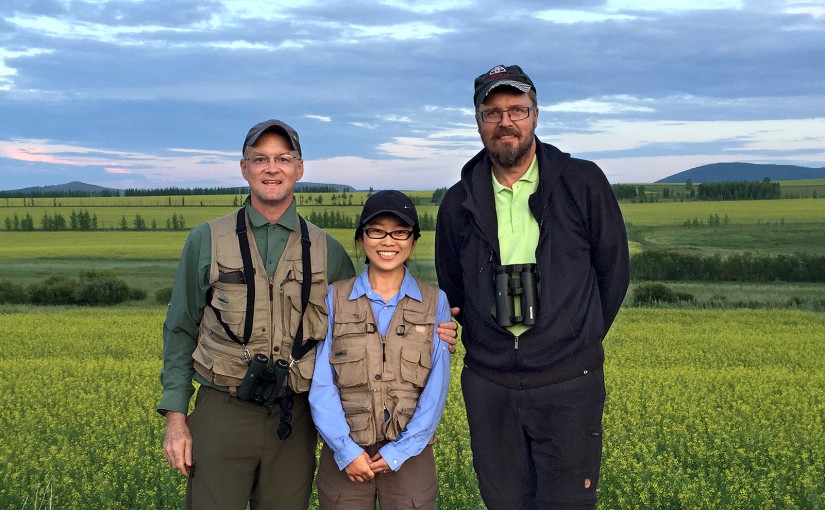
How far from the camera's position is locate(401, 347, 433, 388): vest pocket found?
4.43m

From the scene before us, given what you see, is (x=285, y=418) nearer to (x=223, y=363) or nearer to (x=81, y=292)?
(x=223, y=363)

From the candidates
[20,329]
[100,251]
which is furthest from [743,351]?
[100,251]

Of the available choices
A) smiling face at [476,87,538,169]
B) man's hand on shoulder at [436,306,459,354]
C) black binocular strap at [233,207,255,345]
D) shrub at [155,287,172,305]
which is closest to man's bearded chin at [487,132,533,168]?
smiling face at [476,87,538,169]

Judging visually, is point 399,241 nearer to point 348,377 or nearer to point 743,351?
point 348,377

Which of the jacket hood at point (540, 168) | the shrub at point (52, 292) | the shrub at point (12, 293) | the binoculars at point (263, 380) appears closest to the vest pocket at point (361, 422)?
the binoculars at point (263, 380)

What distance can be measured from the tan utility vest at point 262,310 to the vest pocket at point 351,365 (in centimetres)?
17

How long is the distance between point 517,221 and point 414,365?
1025 mm

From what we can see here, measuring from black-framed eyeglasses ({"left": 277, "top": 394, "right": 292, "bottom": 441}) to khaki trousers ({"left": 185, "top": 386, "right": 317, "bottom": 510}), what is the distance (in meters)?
0.07

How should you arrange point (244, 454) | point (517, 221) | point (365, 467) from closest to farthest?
point (365, 467), point (244, 454), point (517, 221)

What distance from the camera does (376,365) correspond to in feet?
14.5

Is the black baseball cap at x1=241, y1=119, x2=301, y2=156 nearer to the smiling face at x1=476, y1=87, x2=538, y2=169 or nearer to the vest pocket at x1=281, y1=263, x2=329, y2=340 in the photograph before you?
the vest pocket at x1=281, y1=263, x2=329, y2=340

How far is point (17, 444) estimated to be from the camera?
9469 millimetres

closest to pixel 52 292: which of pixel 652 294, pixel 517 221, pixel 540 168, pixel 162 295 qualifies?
pixel 162 295

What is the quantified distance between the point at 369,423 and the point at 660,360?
509 inches
